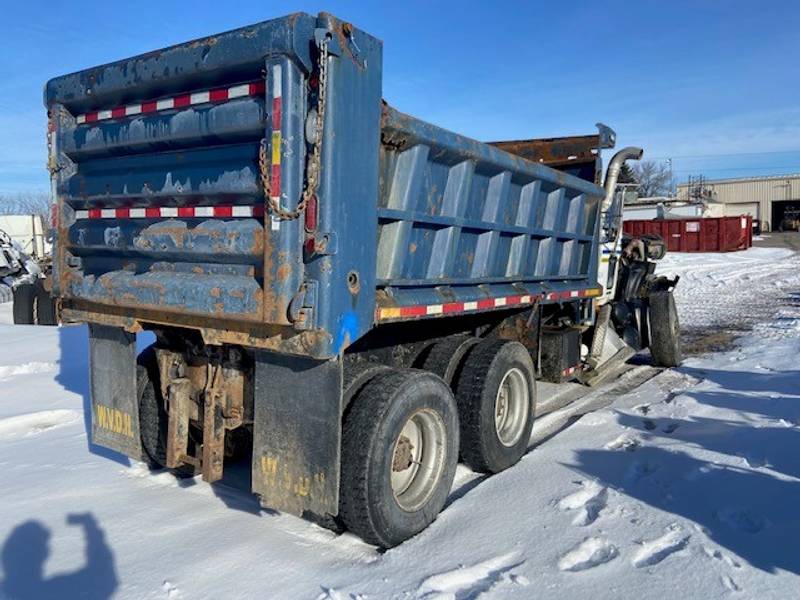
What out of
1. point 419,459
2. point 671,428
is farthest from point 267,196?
point 671,428

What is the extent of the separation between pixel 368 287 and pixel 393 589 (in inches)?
59.5

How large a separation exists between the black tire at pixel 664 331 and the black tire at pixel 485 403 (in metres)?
4.02

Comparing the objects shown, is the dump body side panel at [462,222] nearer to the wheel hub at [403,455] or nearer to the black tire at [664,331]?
the wheel hub at [403,455]

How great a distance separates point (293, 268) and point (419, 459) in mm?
1566

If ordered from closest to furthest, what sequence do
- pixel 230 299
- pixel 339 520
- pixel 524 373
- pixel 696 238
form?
pixel 230 299, pixel 339 520, pixel 524 373, pixel 696 238

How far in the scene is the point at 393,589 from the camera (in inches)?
125

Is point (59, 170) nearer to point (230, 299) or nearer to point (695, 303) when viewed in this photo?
point (230, 299)

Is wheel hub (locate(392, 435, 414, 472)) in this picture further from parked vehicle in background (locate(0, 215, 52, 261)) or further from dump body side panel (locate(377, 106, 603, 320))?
parked vehicle in background (locate(0, 215, 52, 261))

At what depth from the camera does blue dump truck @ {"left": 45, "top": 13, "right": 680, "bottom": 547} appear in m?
3.22

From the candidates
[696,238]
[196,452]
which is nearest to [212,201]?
[196,452]

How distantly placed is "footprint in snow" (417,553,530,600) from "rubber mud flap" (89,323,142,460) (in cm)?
231

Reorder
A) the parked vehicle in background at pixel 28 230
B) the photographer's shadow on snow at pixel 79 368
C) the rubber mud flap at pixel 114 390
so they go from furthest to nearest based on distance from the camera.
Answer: the parked vehicle in background at pixel 28 230 → the photographer's shadow on snow at pixel 79 368 → the rubber mud flap at pixel 114 390

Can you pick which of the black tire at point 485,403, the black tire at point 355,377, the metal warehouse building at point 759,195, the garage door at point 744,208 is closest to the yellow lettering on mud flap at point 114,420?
the black tire at point 355,377

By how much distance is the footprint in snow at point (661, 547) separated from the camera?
11.2 feet
